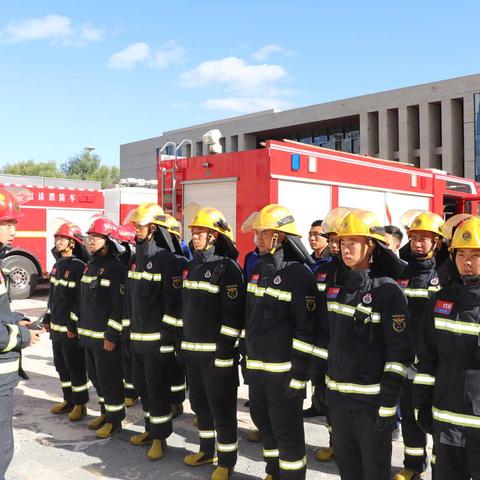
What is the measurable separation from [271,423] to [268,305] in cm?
73

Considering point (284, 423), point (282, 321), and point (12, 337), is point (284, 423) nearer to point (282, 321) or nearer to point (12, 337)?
point (282, 321)

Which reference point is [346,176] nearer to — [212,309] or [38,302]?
[212,309]

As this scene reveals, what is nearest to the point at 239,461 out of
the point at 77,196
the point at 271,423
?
the point at 271,423

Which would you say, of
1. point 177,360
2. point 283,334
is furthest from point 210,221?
point 177,360

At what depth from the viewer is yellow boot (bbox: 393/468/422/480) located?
3.58 meters

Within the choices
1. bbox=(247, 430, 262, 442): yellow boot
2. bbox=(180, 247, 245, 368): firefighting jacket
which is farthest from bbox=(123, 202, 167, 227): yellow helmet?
bbox=(247, 430, 262, 442): yellow boot

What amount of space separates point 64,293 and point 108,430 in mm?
1316

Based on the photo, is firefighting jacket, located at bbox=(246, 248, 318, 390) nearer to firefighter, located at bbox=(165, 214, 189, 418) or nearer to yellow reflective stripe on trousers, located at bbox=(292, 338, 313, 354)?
yellow reflective stripe on trousers, located at bbox=(292, 338, 313, 354)

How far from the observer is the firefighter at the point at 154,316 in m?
4.11

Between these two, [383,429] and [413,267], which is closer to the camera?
[383,429]

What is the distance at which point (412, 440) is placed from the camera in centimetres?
363

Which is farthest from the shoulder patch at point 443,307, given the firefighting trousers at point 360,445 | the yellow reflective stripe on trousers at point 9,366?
the yellow reflective stripe on trousers at point 9,366

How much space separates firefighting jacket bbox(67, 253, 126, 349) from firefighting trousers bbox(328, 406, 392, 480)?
7.25 ft

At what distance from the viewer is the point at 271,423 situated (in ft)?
10.9
